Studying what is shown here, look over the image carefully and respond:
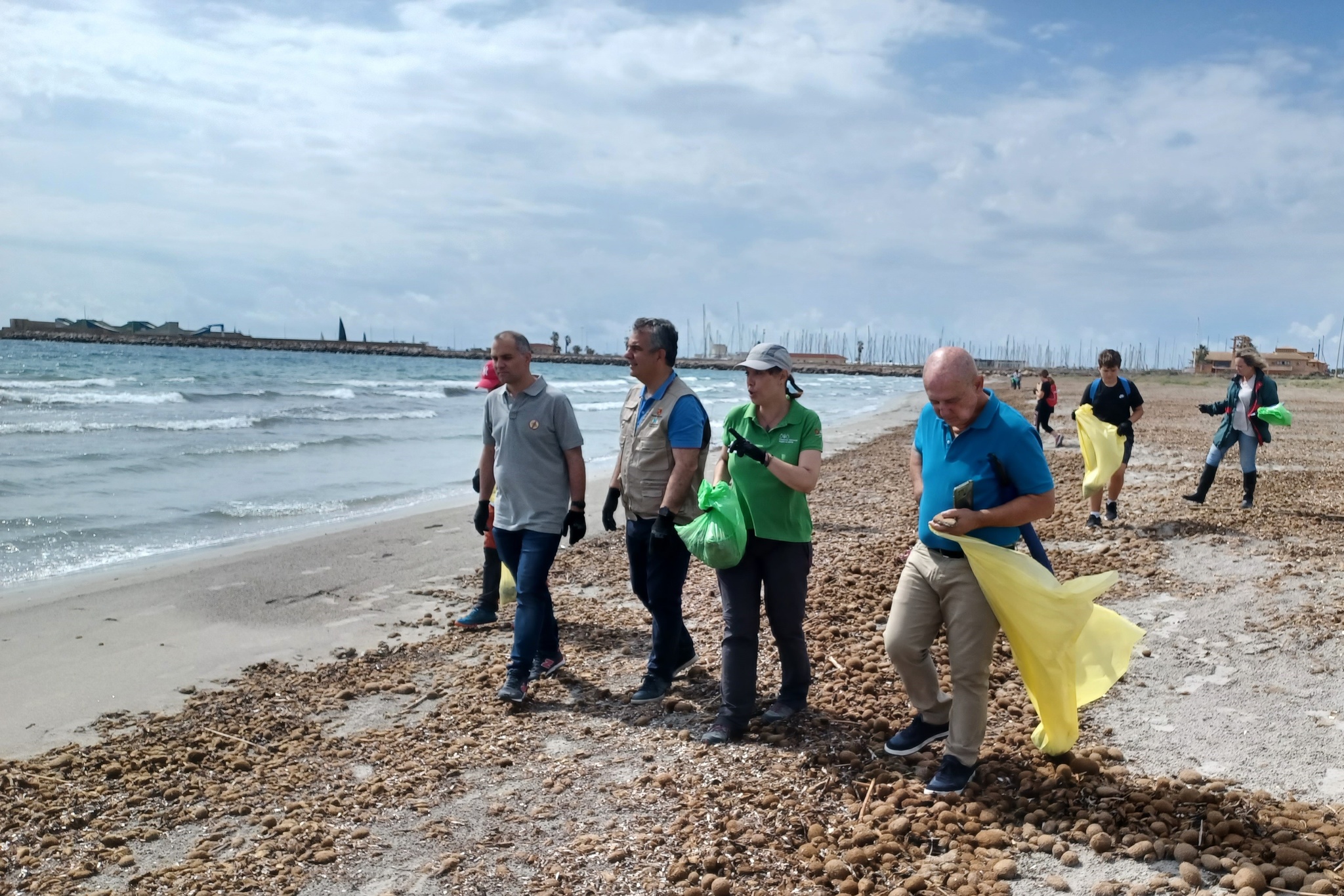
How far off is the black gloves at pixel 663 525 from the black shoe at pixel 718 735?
3.04 ft

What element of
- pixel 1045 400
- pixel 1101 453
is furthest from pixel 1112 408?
pixel 1045 400

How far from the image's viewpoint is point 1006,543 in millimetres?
3873

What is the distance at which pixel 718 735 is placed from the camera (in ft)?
15.1

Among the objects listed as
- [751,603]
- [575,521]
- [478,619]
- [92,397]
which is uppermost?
[575,521]

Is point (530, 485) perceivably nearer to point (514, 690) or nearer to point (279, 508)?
point (514, 690)

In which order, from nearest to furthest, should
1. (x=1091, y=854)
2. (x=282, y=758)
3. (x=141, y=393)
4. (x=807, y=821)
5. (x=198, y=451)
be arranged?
(x=1091, y=854) → (x=807, y=821) → (x=282, y=758) → (x=198, y=451) → (x=141, y=393)

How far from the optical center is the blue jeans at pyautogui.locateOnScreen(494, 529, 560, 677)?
544 centimetres

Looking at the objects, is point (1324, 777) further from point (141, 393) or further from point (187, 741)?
point (141, 393)

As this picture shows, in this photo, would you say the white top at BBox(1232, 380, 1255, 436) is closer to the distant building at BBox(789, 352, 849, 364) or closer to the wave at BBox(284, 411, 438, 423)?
the wave at BBox(284, 411, 438, 423)

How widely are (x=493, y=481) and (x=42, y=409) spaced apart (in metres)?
26.4

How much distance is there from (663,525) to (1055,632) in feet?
6.17

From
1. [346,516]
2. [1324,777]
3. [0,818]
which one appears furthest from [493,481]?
Answer: [346,516]

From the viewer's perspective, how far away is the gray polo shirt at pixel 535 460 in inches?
215

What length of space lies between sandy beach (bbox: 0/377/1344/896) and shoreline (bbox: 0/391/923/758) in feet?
0.15
